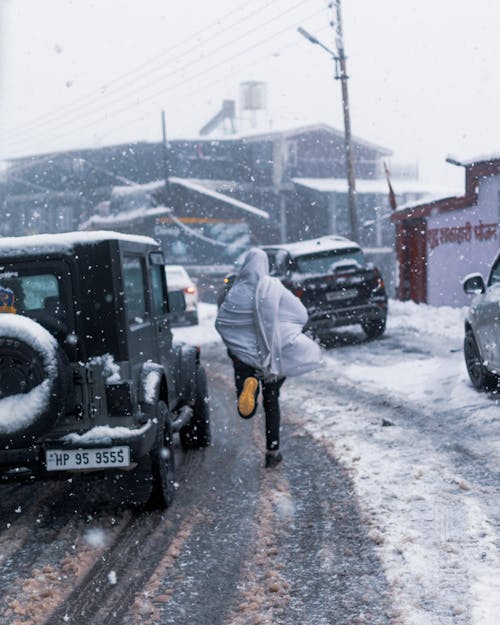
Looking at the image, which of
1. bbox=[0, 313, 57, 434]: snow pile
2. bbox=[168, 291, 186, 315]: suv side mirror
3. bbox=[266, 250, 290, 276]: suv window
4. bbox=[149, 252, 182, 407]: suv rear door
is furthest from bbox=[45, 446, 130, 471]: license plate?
bbox=[266, 250, 290, 276]: suv window

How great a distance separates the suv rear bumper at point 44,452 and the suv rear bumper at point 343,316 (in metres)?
8.96

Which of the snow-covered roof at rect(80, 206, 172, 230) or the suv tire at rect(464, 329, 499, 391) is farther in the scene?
the snow-covered roof at rect(80, 206, 172, 230)

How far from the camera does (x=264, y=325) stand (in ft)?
21.2

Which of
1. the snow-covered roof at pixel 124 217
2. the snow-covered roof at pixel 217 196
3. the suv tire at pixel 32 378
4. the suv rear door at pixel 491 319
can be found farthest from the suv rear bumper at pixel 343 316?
the snow-covered roof at pixel 217 196

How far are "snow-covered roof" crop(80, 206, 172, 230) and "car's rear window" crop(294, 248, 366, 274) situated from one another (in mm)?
28294

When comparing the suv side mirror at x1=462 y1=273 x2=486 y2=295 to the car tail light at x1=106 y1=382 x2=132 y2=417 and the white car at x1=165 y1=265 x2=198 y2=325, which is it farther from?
the white car at x1=165 y1=265 x2=198 y2=325

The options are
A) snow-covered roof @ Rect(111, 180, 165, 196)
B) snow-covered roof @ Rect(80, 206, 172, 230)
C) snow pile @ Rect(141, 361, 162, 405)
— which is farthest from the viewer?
snow-covered roof @ Rect(111, 180, 165, 196)

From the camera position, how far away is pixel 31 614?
3.78 metres

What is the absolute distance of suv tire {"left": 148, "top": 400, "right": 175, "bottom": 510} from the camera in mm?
5286

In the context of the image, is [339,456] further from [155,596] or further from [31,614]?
[31,614]

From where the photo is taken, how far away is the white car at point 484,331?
8098 mm

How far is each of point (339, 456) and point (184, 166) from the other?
1673 inches

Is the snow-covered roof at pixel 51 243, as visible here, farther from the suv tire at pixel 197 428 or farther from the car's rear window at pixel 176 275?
the car's rear window at pixel 176 275

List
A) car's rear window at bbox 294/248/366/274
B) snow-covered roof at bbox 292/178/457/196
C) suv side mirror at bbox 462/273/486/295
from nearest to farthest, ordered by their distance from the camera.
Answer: suv side mirror at bbox 462/273/486/295 < car's rear window at bbox 294/248/366/274 < snow-covered roof at bbox 292/178/457/196
